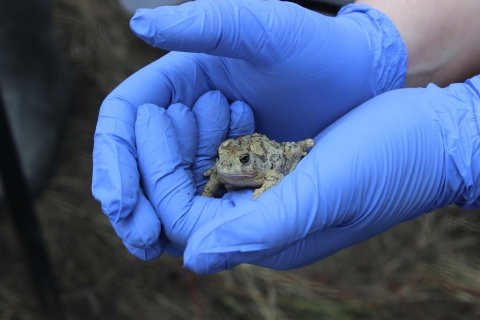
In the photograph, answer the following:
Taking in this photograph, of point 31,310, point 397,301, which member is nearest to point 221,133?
point 397,301

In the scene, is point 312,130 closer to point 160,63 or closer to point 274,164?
point 274,164

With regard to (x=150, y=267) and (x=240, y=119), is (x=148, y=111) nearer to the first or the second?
(x=240, y=119)

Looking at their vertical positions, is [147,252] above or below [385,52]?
below

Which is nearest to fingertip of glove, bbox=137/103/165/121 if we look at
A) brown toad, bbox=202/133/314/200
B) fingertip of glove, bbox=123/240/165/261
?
brown toad, bbox=202/133/314/200

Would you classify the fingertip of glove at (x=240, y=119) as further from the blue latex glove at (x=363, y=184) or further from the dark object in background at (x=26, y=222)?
the dark object in background at (x=26, y=222)

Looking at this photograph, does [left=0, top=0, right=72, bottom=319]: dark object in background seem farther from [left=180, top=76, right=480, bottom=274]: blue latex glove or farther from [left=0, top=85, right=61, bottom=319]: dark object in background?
[left=180, top=76, right=480, bottom=274]: blue latex glove

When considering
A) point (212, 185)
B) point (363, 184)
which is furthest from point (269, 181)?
point (363, 184)

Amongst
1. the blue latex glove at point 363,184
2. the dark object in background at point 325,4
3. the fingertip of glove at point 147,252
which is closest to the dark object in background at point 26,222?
the fingertip of glove at point 147,252
